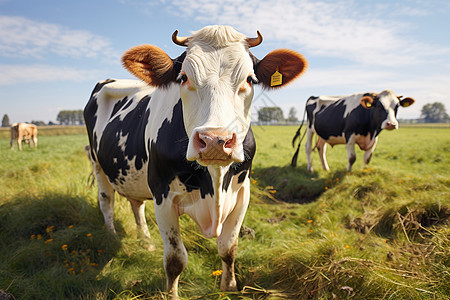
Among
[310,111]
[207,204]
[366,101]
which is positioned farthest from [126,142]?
[310,111]

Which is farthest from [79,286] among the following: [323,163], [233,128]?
[323,163]

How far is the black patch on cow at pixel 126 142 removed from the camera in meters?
3.22

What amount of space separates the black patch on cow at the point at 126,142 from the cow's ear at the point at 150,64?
75 centimetres

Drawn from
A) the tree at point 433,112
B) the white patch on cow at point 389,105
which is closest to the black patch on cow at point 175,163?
the white patch on cow at point 389,105

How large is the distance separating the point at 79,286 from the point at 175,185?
1.76m

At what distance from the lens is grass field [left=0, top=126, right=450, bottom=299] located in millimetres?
2680

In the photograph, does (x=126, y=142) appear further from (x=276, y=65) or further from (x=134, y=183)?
(x=276, y=65)

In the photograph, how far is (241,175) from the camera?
2676 millimetres

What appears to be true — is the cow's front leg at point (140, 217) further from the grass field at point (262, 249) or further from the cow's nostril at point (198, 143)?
the cow's nostril at point (198, 143)

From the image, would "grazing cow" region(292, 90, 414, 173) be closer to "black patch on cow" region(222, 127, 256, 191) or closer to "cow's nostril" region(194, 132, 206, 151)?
"black patch on cow" region(222, 127, 256, 191)

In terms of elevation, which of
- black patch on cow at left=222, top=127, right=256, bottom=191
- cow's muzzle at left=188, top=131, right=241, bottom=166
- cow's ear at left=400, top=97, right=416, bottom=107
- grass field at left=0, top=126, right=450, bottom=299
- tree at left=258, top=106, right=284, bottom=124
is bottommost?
grass field at left=0, top=126, right=450, bottom=299

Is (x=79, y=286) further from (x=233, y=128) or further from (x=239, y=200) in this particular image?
(x=233, y=128)

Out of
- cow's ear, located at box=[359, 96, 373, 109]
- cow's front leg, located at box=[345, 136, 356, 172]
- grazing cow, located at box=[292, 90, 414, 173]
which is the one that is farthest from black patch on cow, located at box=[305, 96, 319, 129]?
cow's ear, located at box=[359, 96, 373, 109]

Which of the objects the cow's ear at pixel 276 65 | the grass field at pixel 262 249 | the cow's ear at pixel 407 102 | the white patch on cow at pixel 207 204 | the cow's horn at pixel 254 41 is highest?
the cow's horn at pixel 254 41
